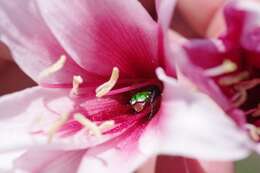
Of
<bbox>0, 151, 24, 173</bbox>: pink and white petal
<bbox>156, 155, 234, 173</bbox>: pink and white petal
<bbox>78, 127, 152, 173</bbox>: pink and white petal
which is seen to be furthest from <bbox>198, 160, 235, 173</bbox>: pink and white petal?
<bbox>0, 151, 24, 173</bbox>: pink and white petal

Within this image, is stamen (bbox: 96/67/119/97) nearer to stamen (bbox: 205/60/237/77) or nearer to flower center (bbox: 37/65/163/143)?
Answer: flower center (bbox: 37/65/163/143)

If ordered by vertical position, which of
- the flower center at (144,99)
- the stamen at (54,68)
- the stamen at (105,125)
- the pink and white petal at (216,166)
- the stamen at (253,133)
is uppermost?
A: the stamen at (54,68)

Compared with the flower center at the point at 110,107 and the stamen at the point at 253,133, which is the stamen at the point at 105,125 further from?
the stamen at the point at 253,133

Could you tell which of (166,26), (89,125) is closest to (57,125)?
(89,125)

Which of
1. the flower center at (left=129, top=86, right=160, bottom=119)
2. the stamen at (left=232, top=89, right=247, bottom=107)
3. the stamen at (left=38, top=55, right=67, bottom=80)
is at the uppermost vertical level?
the stamen at (left=38, top=55, right=67, bottom=80)

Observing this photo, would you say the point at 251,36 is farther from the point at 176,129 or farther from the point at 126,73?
the point at 126,73

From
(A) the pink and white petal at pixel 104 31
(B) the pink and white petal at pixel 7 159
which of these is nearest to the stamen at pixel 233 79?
(A) the pink and white petal at pixel 104 31

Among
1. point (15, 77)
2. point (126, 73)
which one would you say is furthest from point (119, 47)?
point (15, 77)

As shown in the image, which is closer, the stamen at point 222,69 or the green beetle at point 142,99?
the stamen at point 222,69
